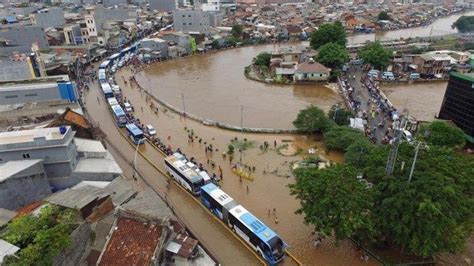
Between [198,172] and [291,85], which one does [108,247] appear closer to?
[198,172]

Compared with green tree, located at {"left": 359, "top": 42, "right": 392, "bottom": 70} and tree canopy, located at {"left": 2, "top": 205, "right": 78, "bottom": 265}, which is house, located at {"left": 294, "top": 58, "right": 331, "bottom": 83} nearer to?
green tree, located at {"left": 359, "top": 42, "right": 392, "bottom": 70}

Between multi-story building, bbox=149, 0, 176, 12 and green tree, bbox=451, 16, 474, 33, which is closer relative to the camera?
green tree, bbox=451, 16, 474, 33

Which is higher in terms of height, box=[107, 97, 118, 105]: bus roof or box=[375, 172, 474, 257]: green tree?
box=[375, 172, 474, 257]: green tree

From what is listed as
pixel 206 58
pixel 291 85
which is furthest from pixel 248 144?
pixel 206 58

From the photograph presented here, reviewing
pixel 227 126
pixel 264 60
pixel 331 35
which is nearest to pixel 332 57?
pixel 264 60

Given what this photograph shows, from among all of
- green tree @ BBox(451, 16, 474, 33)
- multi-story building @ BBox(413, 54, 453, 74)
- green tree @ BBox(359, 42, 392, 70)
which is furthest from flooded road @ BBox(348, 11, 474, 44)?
multi-story building @ BBox(413, 54, 453, 74)

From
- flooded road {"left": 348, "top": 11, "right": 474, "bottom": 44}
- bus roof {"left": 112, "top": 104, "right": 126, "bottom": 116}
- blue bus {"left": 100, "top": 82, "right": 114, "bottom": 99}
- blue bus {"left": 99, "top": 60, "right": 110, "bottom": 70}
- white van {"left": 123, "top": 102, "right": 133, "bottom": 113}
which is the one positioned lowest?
white van {"left": 123, "top": 102, "right": 133, "bottom": 113}

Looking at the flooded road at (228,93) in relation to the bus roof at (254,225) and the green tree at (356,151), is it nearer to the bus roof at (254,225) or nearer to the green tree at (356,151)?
the green tree at (356,151)
